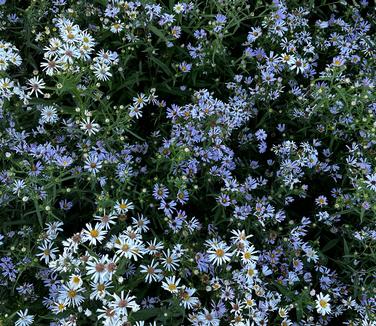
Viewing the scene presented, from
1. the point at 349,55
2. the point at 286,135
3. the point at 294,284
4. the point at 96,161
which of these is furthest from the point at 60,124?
the point at 349,55

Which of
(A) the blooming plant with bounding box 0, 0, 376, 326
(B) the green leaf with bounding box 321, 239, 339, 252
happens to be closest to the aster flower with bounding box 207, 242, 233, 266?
(A) the blooming plant with bounding box 0, 0, 376, 326

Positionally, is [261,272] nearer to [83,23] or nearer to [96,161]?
[96,161]

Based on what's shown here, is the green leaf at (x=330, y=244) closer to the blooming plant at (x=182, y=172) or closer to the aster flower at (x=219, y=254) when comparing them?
the blooming plant at (x=182, y=172)

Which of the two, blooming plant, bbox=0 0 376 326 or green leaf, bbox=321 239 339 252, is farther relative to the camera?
green leaf, bbox=321 239 339 252

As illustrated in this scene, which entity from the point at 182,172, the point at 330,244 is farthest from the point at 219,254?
the point at 330,244

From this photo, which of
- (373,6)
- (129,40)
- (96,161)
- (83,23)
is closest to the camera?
(96,161)

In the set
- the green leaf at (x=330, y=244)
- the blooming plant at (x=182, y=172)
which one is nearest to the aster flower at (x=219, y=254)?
the blooming plant at (x=182, y=172)

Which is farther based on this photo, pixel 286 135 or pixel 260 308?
pixel 286 135

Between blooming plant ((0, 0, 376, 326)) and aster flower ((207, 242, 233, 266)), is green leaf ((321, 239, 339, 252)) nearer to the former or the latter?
blooming plant ((0, 0, 376, 326))
